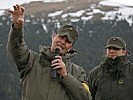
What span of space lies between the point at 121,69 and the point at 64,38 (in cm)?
403

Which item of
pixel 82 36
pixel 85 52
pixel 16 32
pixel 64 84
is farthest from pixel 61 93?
pixel 82 36

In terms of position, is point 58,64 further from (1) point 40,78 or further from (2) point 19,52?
(2) point 19,52

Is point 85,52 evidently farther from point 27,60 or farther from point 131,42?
point 27,60

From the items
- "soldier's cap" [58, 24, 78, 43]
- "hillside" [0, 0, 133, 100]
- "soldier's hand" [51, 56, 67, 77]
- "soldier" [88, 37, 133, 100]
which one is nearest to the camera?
"soldier's hand" [51, 56, 67, 77]

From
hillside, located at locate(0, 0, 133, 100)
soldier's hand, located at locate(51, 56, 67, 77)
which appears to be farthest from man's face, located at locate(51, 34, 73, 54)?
hillside, located at locate(0, 0, 133, 100)

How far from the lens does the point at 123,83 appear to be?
8820 mm

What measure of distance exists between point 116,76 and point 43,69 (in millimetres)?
4192

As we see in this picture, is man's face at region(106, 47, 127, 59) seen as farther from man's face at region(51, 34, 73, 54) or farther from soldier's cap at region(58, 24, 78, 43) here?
man's face at region(51, 34, 73, 54)

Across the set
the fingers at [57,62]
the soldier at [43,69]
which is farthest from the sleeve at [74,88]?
the fingers at [57,62]

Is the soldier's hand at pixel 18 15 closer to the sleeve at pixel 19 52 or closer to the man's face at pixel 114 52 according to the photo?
the sleeve at pixel 19 52

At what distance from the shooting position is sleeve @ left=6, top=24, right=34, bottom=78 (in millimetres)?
4855

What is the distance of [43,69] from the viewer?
16.3 ft

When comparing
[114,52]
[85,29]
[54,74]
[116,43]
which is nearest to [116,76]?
[114,52]

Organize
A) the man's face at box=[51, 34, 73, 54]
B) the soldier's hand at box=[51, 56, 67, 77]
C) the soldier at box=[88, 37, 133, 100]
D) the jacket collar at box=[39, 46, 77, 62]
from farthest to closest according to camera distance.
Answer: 1. the soldier at box=[88, 37, 133, 100]
2. the man's face at box=[51, 34, 73, 54]
3. the jacket collar at box=[39, 46, 77, 62]
4. the soldier's hand at box=[51, 56, 67, 77]
